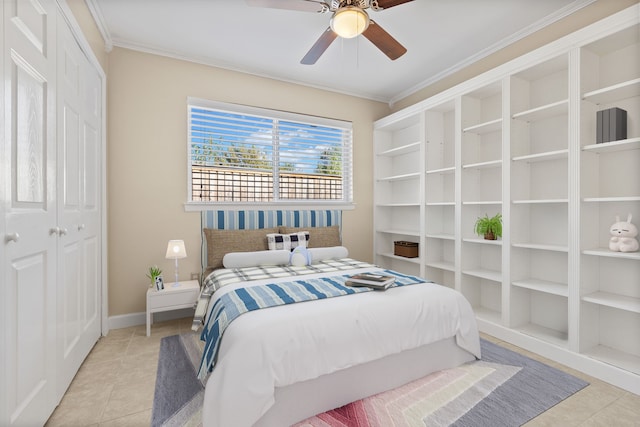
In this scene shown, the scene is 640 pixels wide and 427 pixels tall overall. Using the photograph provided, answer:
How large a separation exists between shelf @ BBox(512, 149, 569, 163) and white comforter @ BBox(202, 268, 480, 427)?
1.39 m

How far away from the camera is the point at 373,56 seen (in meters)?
3.38

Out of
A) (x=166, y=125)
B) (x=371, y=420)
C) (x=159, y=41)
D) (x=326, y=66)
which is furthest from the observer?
(x=326, y=66)

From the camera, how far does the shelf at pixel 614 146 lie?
207 cm

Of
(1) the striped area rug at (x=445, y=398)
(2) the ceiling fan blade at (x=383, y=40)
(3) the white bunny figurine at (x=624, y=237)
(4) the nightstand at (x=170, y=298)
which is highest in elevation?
(2) the ceiling fan blade at (x=383, y=40)

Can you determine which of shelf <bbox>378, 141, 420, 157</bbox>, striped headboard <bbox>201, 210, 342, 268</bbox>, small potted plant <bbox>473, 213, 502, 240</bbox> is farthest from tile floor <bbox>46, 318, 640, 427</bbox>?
shelf <bbox>378, 141, 420, 157</bbox>

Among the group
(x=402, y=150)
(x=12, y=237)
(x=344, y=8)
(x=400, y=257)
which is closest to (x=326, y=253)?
(x=400, y=257)

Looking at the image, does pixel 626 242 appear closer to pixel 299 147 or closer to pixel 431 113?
pixel 431 113

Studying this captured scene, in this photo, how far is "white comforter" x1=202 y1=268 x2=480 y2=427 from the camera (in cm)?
150

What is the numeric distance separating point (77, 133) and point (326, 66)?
101 inches

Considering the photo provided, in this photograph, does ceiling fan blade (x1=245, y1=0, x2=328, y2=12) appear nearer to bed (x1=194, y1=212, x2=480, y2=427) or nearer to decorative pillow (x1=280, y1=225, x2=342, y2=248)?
bed (x1=194, y1=212, x2=480, y2=427)

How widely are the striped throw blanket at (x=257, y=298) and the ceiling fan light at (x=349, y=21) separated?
177 cm

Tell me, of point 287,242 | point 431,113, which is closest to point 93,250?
point 287,242

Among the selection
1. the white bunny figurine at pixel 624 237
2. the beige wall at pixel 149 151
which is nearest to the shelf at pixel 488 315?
the white bunny figurine at pixel 624 237

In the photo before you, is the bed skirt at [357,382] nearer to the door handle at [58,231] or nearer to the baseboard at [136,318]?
the door handle at [58,231]
